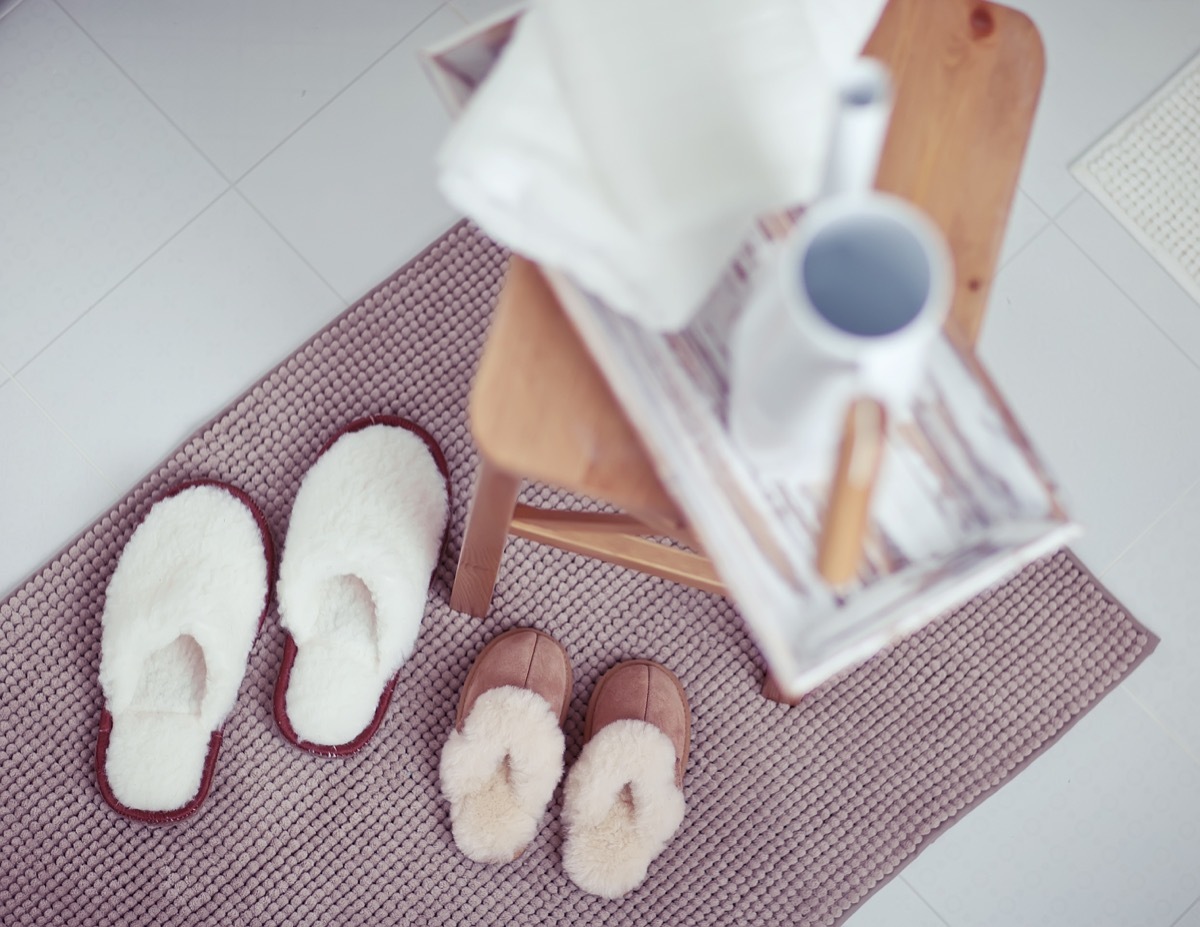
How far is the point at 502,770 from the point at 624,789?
0.13 m

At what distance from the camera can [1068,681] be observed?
109 centimetres

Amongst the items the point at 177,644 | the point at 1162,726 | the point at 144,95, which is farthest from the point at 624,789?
the point at 144,95

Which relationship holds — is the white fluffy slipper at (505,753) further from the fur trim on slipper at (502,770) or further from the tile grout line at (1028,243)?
the tile grout line at (1028,243)

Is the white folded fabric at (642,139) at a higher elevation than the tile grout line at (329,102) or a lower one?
higher

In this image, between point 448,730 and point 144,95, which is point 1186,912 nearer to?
point 448,730

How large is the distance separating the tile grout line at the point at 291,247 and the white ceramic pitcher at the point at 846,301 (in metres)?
0.74

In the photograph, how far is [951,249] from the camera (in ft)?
2.00

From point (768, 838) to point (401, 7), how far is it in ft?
3.37

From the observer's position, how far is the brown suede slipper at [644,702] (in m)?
1.03

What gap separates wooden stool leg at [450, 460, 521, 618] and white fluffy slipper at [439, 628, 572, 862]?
2.9 inches

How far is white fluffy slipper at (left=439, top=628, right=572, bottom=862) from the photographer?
0.99 m

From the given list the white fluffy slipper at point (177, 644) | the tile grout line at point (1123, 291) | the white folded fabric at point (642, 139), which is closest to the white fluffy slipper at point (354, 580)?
the white fluffy slipper at point (177, 644)

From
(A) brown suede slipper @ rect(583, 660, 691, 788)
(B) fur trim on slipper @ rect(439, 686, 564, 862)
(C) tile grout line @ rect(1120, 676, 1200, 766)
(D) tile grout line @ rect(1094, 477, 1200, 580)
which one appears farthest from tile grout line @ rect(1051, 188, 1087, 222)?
(B) fur trim on slipper @ rect(439, 686, 564, 862)

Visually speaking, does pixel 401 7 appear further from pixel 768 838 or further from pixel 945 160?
pixel 768 838
